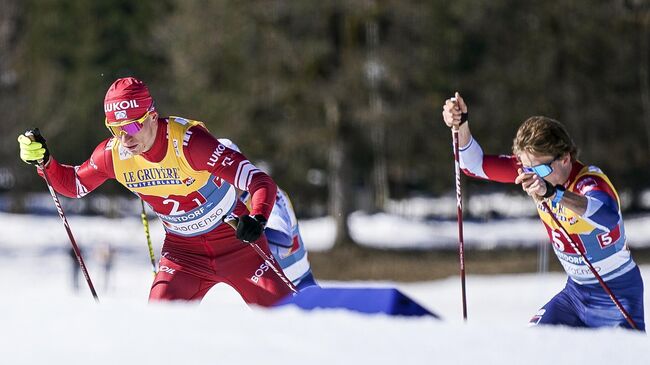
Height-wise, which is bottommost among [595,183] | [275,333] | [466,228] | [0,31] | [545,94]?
[466,228]

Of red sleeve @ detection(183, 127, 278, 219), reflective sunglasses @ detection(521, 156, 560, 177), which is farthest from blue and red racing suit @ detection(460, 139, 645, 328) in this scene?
red sleeve @ detection(183, 127, 278, 219)

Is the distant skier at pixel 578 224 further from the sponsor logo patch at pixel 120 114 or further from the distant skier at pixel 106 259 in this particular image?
the distant skier at pixel 106 259

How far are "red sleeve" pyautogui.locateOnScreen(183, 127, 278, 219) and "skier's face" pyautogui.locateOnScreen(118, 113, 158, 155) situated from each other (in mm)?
197

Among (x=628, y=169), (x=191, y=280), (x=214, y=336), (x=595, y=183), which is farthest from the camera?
(x=628, y=169)

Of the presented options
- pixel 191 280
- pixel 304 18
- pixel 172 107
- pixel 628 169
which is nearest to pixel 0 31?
pixel 172 107

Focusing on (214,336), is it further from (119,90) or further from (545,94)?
(545,94)

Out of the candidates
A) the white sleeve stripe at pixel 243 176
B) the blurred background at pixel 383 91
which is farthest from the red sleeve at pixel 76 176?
the blurred background at pixel 383 91

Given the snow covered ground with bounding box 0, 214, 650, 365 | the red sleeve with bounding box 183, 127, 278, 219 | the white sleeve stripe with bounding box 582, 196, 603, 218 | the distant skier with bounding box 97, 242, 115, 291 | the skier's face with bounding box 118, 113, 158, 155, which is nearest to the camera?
the snow covered ground with bounding box 0, 214, 650, 365

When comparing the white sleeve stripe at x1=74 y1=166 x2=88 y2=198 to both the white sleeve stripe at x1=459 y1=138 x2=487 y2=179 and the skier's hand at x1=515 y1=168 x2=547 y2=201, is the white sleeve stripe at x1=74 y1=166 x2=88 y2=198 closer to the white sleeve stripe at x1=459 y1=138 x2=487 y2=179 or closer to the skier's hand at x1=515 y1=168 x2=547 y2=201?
the white sleeve stripe at x1=459 y1=138 x2=487 y2=179

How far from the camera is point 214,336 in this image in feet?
9.45

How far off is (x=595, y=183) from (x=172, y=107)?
26981 mm

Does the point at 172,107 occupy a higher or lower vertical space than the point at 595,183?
lower

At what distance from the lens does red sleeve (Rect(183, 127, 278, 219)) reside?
220 inches

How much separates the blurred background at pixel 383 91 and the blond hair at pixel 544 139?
17529 mm
